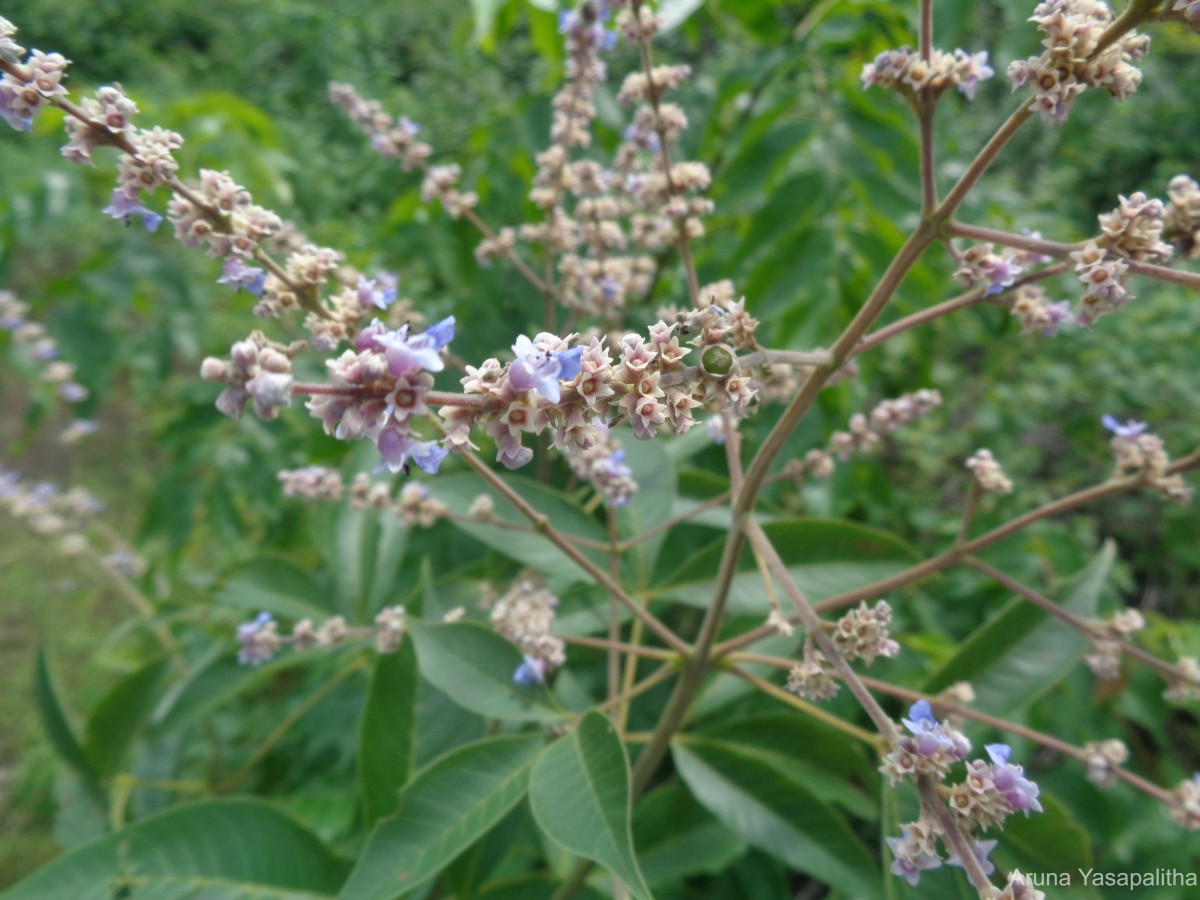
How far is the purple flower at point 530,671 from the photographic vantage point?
1.36 m

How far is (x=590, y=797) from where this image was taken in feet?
3.79

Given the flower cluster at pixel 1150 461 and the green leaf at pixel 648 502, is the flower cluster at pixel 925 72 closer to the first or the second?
the flower cluster at pixel 1150 461

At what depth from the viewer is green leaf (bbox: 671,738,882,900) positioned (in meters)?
1.46

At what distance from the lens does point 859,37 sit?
2.27m

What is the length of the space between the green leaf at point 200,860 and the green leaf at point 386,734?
18 cm

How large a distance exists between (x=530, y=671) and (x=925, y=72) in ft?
3.69

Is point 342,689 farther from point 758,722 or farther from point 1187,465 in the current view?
point 1187,465

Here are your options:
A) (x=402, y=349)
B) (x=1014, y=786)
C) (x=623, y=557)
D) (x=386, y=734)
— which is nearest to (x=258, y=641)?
(x=386, y=734)

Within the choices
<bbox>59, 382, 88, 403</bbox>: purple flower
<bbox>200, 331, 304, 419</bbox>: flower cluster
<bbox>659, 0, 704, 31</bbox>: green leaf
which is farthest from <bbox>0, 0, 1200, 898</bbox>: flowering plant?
<bbox>59, 382, 88, 403</bbox>: purple flower

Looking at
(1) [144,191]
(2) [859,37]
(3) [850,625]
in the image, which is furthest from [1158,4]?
(2) [859,37]

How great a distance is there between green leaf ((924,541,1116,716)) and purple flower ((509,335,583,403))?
1272 mm

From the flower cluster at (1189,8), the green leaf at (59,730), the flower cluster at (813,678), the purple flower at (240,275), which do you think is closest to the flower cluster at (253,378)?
the purple flower at (240,275)

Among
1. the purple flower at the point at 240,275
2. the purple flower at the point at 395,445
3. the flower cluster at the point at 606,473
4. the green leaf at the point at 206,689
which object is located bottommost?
the green leaf at the point at 206,689

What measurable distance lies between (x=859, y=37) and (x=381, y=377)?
7.23ft
